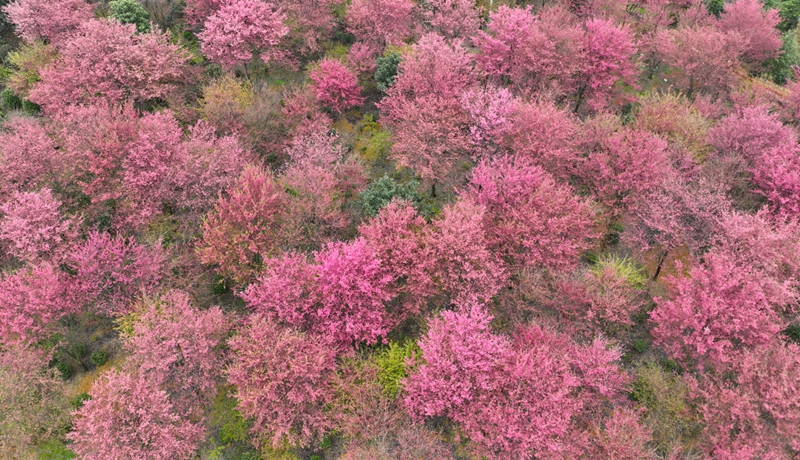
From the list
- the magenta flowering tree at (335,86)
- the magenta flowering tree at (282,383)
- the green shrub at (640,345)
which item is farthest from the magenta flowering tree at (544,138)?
the magenta flowering tree at (282,383)

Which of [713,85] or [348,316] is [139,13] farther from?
[713,85]

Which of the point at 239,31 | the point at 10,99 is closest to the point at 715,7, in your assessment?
the point at 239,31

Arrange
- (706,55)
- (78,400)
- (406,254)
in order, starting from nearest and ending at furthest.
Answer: (406,254) → (78,400) → (706,55)

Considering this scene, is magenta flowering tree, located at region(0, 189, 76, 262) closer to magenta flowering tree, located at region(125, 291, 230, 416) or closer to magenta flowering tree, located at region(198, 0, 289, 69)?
magenta flowering tree, located at region(125, 291, 230, 416)

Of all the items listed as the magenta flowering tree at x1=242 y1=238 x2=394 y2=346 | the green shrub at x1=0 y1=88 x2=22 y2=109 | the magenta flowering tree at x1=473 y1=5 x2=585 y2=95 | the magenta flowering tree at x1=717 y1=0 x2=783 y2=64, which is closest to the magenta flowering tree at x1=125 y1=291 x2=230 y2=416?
the magenta flowering tree at x1=242 y1=238 x2=394 y2=346

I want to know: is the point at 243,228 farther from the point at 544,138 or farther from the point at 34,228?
the point at 544,138

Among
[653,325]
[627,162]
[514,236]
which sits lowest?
[653,325]

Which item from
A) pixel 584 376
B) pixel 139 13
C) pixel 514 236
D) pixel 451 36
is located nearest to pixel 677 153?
pixel 514 236
